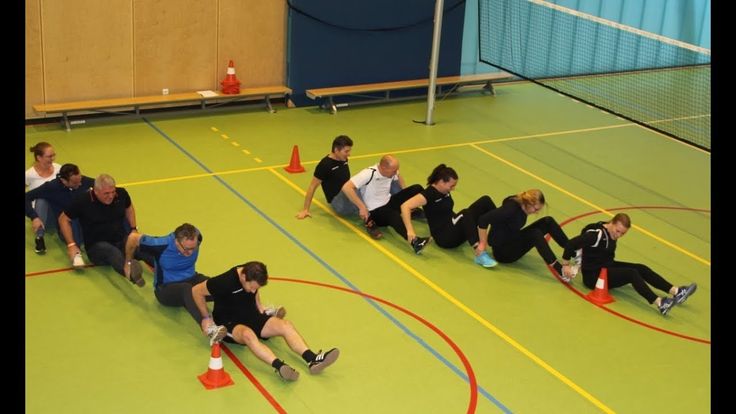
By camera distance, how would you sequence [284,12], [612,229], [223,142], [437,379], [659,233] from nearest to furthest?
[437,379], [612,229], [659,233], [223,142], [284,12]

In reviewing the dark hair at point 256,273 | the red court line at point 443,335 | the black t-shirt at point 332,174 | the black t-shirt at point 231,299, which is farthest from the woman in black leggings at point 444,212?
the dark hair at point 256,273

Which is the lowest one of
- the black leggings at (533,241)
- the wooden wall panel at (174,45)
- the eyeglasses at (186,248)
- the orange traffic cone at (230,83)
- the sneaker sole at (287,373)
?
the sneaker sole at (287,373)

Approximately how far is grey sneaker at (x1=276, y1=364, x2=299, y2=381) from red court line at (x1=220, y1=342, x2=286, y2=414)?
8.0 inches

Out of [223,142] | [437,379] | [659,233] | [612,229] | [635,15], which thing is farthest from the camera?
[635,15]

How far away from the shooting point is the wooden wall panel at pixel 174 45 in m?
15.2

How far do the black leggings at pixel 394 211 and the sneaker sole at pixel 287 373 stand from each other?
3.61 metres

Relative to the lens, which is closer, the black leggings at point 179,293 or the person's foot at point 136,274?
the black leggings at point 179,293

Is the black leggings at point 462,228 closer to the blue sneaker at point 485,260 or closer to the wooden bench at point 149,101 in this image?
the blue sneaker at point 485,260

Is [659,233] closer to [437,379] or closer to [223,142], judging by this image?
[437,379]

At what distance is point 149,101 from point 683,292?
9.37m

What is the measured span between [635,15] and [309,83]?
367 inches

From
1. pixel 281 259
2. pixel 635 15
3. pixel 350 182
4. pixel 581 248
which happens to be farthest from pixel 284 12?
pixel 635 15

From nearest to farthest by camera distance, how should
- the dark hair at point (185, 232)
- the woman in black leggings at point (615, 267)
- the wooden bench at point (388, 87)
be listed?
the dark hair at point (185, 232)
the woman in black leggings at point (615, 267)
the wooden bench at point (388, 87)

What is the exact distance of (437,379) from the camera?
818 cm
